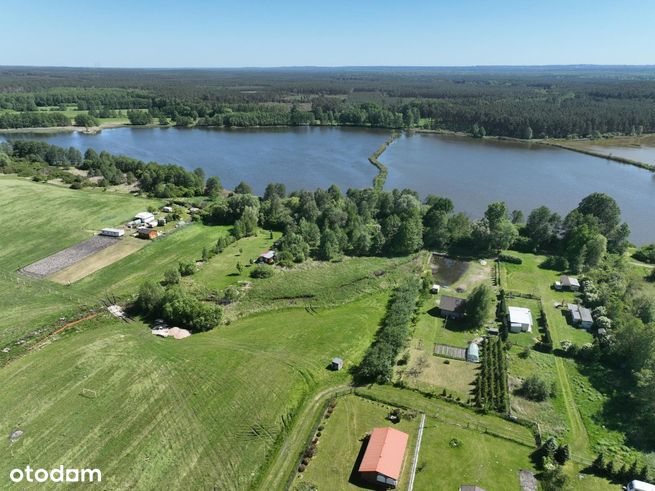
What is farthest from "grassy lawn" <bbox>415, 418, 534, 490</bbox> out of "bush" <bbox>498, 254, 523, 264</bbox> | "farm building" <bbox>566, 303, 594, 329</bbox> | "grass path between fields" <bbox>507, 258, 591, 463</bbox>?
"bush" <bbox>498, 254, 523, 264</bbox>

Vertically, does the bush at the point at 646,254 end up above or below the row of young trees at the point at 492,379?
above

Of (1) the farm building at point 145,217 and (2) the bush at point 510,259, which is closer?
(2) the bush at point 510,259

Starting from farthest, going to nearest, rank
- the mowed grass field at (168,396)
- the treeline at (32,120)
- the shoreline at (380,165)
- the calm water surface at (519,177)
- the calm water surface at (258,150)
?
the treeline at (32,120) → the calm water surface at (258,150) → the shoreline at (380,165) → the calm water surface at (519,177) → the mowed grass field at (168,396)

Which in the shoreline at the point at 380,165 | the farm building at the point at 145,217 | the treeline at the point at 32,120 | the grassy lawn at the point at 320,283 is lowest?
the grassy lawn at the point at 320,283

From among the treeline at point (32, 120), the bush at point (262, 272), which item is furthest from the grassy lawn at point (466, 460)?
the treeline at point (32, 120)

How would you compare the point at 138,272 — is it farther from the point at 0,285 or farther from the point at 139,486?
the point at 139,486

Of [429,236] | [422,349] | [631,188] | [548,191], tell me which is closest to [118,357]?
[422,349]

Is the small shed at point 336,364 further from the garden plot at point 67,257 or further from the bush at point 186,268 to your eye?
the garden plot at point 67,257
